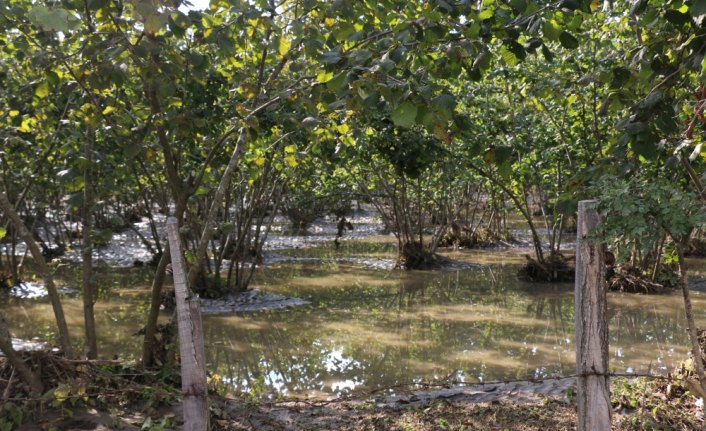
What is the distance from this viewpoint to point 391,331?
9750 mm

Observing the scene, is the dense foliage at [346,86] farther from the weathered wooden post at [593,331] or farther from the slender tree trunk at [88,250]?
the weathered wooden post at [593,331]

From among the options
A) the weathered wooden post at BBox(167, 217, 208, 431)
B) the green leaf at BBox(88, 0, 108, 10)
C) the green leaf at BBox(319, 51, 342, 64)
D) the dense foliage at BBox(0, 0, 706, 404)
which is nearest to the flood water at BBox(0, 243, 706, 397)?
the dense foliage at BBox(0, 0, 706, 404)

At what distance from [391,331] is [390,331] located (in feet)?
0.05

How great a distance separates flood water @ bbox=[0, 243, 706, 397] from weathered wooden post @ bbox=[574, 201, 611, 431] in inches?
146

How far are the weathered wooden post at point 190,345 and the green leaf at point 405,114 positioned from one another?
131 cm

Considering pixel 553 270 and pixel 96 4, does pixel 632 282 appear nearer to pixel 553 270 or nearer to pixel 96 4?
pixel 553 270

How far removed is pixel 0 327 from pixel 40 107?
3.51 metres

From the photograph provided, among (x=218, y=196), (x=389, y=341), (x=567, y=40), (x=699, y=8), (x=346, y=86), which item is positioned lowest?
(x=389, y=341)

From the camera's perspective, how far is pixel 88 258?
5.30m

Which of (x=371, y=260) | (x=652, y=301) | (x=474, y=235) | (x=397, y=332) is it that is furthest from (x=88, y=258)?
(x=474, y=235)

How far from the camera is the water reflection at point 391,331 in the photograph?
24.7 feet

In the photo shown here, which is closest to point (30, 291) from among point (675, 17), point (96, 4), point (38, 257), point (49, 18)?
point (38, 257)

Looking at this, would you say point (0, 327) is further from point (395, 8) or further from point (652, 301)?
point (652, 301)

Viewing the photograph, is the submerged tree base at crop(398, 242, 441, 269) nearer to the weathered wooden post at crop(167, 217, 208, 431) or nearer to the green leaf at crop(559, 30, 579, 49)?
the green leaf at crop(559, 30, 579, 49)
